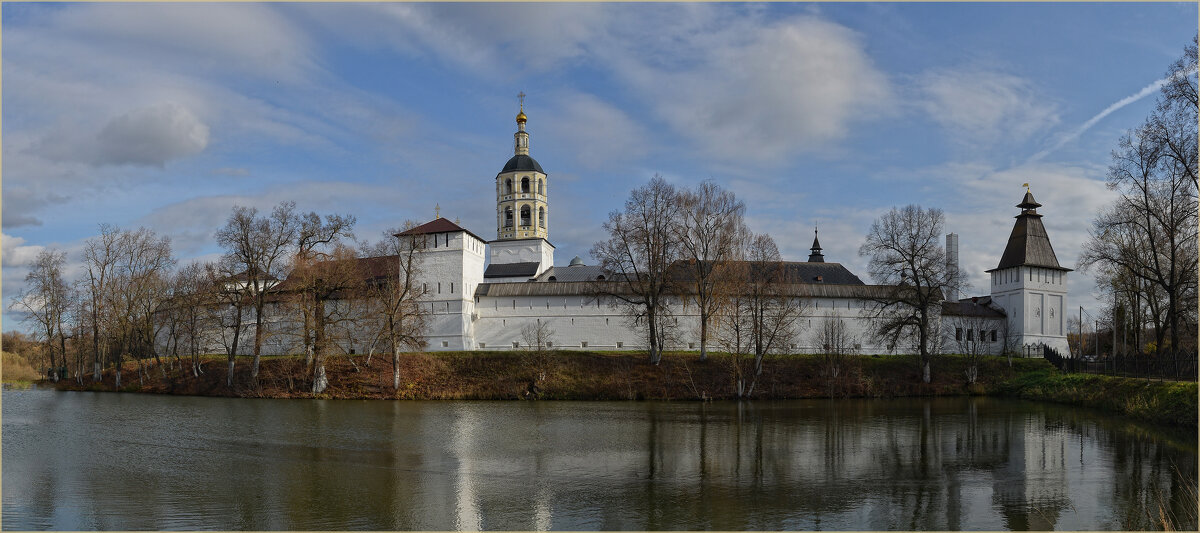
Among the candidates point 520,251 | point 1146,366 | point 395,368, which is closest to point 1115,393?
point 1146,366

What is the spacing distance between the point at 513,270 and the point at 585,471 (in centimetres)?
3953

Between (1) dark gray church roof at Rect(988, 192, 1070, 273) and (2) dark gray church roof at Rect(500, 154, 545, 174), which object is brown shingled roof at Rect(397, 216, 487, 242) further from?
(1) dark gray church roof at Rect(988, 192, 1070, 273)

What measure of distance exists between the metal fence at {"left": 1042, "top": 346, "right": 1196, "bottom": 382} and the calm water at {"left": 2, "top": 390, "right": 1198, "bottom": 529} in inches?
149

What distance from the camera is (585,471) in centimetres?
1462

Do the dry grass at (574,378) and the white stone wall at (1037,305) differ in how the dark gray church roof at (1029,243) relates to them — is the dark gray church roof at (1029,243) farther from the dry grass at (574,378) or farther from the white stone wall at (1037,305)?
the dry grass at (574,378)

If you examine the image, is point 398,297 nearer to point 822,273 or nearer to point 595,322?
point 595,322

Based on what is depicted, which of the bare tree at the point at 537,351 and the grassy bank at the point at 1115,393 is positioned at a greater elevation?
the bare tree at the point at 537,351

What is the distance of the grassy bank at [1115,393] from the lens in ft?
73.6

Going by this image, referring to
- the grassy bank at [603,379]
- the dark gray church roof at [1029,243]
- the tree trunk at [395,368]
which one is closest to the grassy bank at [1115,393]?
the grassy bank at [603,379]

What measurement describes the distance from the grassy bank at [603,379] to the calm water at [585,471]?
8.55 meters

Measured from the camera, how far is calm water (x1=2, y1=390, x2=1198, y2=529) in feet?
36.7

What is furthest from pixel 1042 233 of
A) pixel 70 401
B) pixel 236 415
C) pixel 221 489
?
pixel 70 401

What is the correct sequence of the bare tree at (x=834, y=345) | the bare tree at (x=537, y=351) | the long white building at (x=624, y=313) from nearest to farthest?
the bare tree at (x=537, y=351) < the bare tree at (x=834, y=345) < the long white building at (x=624, y=313)

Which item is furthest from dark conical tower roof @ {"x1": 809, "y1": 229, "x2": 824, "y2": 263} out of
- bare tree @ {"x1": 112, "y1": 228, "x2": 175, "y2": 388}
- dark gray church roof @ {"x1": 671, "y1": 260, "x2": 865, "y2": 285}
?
bare tree @ {"x1": 112, "y1": 228, "x2": 175, "y2": 388}
